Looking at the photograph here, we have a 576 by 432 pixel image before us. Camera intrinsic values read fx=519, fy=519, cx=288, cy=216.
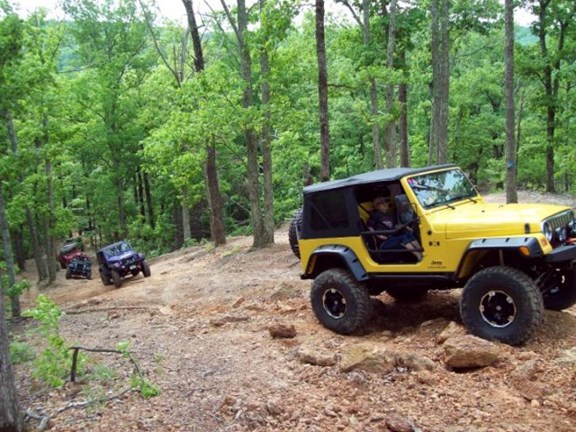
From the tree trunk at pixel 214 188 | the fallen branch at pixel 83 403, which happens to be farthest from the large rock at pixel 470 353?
the tree trunk at pixel 214 188

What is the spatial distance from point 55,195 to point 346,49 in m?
16.4

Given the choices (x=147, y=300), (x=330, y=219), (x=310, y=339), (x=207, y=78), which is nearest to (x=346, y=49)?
(x=207, y=78)

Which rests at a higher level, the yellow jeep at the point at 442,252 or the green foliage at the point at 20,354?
the yellow jeep at the point at 442,252

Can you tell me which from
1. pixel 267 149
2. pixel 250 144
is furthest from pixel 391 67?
pixel 250 144

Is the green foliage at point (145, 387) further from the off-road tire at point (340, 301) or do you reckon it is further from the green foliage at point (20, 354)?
the green foliage at point (20, 354)

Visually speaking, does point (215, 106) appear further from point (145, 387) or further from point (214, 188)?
point (145, 387)

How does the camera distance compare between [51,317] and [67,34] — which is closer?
[51,317]

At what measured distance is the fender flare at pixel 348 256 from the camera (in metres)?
6.92

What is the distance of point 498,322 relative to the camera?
579 cm

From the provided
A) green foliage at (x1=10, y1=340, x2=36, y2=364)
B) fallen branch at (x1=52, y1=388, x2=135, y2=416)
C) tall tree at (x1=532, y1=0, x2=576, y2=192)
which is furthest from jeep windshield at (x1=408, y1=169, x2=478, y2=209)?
tall tree at (x1=532, y1=0, x2=576, y2=192)

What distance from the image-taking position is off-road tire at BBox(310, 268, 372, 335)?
6.86m

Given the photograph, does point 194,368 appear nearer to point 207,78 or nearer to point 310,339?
point 310,339

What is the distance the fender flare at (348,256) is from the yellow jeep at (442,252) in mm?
14

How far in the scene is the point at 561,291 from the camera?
664 centimetres
